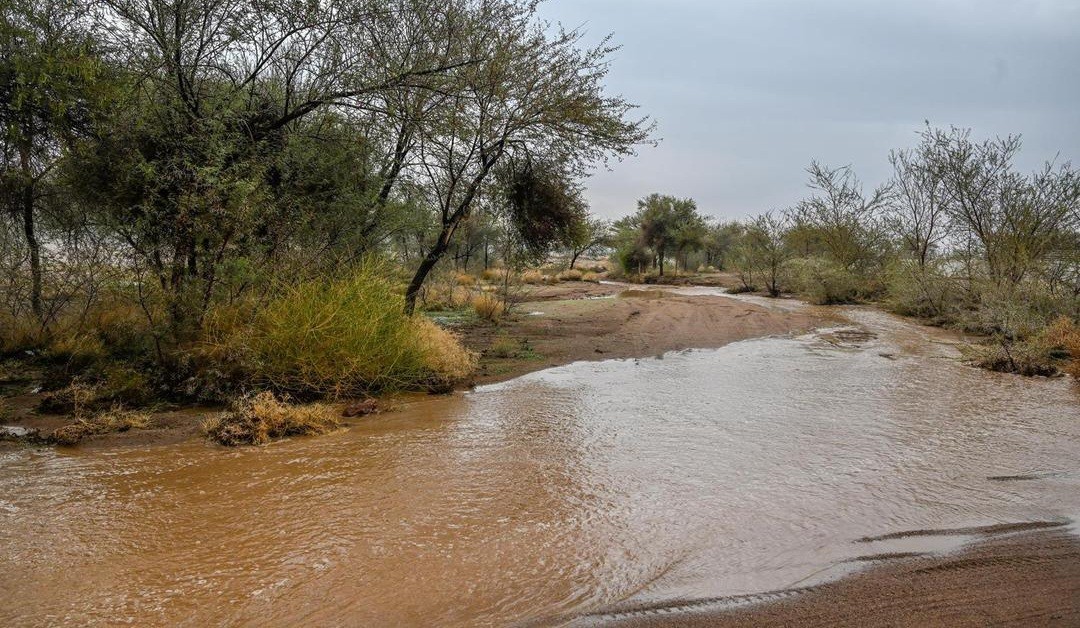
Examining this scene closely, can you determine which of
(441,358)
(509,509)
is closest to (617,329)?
(441,358)

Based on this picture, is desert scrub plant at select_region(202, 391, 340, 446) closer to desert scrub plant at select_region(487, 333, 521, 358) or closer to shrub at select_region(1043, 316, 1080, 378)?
desert scrub plant at select_region(487, 333, 521, 358)

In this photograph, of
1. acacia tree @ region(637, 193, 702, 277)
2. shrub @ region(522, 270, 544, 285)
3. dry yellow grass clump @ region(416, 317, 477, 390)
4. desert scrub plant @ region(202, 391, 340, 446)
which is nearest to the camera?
desert scrub plant @ region(202, 391, 340, 446)

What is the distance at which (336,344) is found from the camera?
6.80 metres

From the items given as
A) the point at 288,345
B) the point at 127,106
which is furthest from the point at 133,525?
the point at 127,106

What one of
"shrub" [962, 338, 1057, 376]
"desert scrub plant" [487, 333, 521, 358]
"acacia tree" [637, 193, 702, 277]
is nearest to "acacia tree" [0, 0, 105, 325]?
"desert scrub plant" [487, 333, 521, 358]

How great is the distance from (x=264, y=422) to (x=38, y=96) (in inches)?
143

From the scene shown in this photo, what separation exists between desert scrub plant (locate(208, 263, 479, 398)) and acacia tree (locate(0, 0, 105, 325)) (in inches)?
104

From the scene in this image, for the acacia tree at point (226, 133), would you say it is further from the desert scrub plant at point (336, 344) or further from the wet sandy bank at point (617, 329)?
the wet sandy bank at point (617, 329)

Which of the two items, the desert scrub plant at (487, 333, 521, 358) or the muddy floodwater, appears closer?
the muddy floodwater

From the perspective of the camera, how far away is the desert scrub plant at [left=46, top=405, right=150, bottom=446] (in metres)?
4.87

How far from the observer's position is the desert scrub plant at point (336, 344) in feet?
20.9

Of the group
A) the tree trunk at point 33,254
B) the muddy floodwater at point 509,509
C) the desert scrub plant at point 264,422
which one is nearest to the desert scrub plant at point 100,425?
the muddy floodwater at point 509,509

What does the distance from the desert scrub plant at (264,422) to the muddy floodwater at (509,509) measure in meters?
0.19

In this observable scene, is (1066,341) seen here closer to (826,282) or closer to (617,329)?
(617,329)
